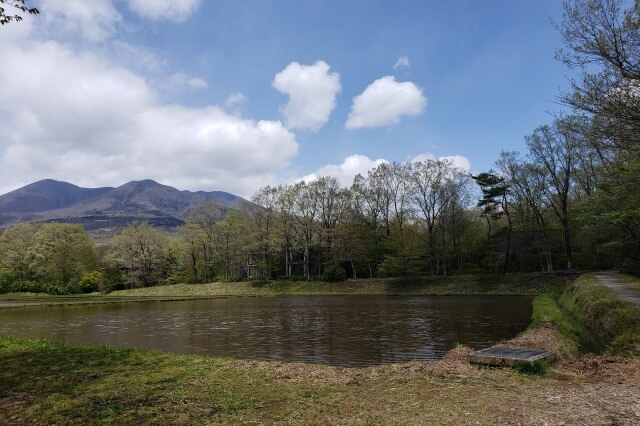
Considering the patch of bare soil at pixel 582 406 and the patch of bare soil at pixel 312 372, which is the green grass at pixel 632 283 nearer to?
the patch of bare soil at pixel 582 406

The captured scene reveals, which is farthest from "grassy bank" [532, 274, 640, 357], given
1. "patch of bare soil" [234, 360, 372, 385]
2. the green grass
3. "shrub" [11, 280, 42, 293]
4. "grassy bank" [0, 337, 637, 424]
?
"shrub" [11, 280, 42, 293]

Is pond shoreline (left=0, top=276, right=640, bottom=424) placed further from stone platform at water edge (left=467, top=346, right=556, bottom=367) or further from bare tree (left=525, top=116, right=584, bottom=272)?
bare tree (left=525, top=116, right=584, bottom=272)

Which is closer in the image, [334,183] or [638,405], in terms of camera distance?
[638,405]

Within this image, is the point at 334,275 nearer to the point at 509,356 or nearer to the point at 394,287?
the point at 394,287

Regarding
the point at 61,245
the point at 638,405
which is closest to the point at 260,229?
the point at 61,245

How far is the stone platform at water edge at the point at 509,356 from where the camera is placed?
11078 mm

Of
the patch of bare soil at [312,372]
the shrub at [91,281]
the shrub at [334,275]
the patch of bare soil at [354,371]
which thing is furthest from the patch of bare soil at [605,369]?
the shrub at [91,281]

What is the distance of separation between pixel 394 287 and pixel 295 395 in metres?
52.0

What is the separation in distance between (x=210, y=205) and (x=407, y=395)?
77736 mm

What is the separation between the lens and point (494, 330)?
875 inches

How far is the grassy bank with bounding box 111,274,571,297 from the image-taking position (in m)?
49.4

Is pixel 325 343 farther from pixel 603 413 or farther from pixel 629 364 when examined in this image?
pixel 603 413

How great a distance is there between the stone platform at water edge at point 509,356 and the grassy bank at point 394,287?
39.1m

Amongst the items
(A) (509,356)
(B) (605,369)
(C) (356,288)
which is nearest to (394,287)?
(C) (356,288)
